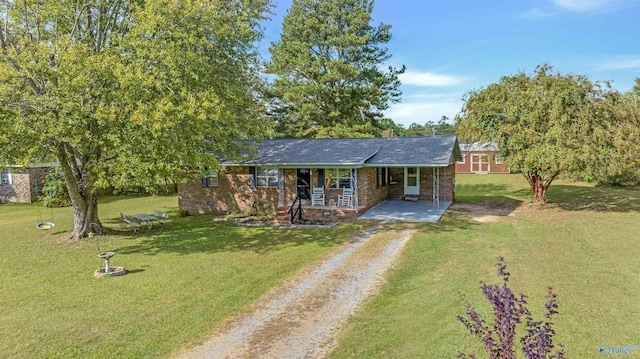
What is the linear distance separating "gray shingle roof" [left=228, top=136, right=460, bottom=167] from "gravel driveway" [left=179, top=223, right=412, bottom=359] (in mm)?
7415

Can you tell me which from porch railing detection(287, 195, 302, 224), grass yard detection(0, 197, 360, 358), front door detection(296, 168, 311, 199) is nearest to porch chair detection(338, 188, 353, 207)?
front door detection(296, 168, 311, 199)

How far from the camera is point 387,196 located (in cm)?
2306

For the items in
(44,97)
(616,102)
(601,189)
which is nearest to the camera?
(44,97)

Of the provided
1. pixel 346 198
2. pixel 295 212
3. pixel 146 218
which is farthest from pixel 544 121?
pixel 146 218

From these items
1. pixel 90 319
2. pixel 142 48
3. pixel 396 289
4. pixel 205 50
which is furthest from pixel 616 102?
pixel 90 319

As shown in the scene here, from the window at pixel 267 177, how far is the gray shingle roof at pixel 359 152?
627 millimetres

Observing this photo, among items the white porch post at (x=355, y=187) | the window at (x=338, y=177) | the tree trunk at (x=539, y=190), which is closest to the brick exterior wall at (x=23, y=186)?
the window at (x=338, y=177)

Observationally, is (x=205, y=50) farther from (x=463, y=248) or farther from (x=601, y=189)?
(x=601, y=189)

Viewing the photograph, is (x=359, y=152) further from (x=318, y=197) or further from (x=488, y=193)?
(x=488, y=193)

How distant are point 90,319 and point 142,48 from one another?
864 centimetres

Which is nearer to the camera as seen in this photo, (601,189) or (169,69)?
(169,69)

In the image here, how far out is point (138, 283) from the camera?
9.97 meters

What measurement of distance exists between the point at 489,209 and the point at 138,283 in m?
17.2

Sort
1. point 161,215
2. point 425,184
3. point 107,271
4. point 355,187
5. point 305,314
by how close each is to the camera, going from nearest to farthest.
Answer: point 305,314 → point 107,271 → point 355,187 → point 161,215 → point 425,184
